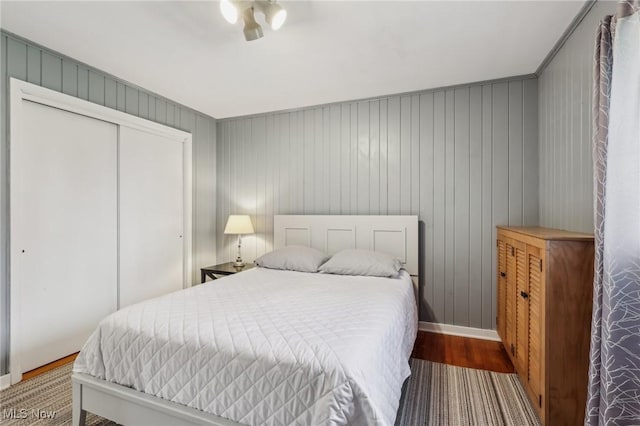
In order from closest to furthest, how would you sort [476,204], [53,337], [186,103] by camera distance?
1. [53,337]
2. [476,204]
3. [186,103]

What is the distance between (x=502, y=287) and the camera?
2.48m

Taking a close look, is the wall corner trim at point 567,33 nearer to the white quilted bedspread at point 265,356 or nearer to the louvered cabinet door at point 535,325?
the louvered cabinet door at point 535,325

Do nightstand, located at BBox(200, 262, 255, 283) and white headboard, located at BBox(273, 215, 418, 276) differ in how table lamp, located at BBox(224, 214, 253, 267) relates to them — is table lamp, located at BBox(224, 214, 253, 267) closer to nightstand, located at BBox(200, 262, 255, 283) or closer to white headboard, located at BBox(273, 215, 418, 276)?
nightstand, located at BBox(200, 262, 255, 283)

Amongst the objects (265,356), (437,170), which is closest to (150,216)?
(265,356)

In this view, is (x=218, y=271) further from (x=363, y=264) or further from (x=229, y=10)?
(x=229, y=10)

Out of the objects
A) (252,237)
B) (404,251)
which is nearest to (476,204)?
(404,251)

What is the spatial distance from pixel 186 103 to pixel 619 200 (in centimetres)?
370

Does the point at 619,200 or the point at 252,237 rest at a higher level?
the point at 619,200

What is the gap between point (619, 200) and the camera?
1218mm

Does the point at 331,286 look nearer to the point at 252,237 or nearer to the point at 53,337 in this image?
the point at 252,237

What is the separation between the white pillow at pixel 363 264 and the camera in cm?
263

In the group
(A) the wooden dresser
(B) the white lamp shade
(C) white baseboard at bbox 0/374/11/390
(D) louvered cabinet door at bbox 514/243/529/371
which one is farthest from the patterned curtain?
(C) white baseboard at bbox 0/374/11/390

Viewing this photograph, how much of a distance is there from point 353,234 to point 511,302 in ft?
4.92

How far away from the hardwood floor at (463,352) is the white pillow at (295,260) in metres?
1.15
